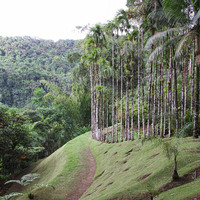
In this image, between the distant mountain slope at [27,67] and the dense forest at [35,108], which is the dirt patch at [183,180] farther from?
the distant mountain slope at [27,67]

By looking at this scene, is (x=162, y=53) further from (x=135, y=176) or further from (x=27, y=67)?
(x=27, y=67)

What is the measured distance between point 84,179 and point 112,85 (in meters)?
15.7

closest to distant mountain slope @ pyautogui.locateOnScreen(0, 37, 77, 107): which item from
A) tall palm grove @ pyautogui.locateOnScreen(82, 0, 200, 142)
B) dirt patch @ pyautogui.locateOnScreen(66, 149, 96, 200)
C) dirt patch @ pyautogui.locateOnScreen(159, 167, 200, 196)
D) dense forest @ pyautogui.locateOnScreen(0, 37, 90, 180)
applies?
dense forest @ pyautogui.locateOnScreen(0, 37, 90, 180)

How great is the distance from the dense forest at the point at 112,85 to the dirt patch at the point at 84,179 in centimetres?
325

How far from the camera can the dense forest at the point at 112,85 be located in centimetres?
1133

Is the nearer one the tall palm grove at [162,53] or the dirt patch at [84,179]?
the tall palm grove at [162,53]

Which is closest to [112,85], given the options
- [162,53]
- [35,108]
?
[162,53]

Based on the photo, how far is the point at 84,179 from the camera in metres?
14.0

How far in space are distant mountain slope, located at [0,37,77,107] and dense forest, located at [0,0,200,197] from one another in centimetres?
26

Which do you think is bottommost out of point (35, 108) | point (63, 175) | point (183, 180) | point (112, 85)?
point (63, 175)

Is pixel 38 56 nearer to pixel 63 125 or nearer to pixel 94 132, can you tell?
pixel 63 125

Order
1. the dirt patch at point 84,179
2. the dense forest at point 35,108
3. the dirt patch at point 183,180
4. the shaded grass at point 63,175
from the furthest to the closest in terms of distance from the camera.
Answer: the dense forest at point 35,108, the dirt patch at point 84,179, the shaded grass at point 63,175, the dirt patch at point 183,180

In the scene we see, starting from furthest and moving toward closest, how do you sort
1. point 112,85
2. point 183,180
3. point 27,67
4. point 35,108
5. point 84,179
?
point 27,67, point 35,108, point 112,85, point 84,179, point 183,180

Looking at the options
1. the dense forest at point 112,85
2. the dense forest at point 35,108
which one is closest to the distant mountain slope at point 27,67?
the dense forest at point 35,108
